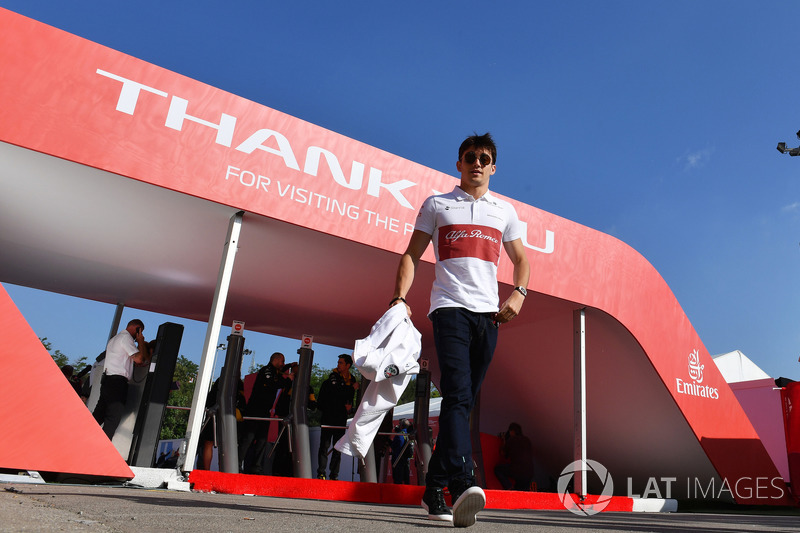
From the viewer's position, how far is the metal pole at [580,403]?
7.06m

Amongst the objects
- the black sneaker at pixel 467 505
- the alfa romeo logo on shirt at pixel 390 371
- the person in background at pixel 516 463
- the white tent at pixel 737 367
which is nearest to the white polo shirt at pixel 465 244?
the alfa romeo logo on shirt at pixel 390 371

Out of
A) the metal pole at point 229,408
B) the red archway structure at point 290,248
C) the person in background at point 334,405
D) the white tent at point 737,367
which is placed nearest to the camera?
the red archway structure at point 290,248

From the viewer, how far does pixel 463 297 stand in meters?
2.54

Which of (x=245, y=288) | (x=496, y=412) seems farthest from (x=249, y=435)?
(x=496, y=412)

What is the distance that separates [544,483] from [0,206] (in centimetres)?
1020

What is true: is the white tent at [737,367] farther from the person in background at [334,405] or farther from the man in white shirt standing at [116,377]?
the man in white shirt standing at [116,377]

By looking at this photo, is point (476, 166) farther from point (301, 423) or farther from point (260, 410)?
point (260, 410)

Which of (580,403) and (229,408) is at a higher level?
(580,403)

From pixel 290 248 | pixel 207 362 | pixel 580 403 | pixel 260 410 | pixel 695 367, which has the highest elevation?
pixel 290 248

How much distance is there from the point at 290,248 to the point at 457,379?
4351 mm

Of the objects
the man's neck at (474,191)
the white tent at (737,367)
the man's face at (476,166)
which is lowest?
the man's neck at (474,191)

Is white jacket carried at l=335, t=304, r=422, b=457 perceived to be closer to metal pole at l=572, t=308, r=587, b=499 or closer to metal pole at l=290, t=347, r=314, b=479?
metal pole at l=290, t=347, r=314, b=479

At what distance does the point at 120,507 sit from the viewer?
2.21 m

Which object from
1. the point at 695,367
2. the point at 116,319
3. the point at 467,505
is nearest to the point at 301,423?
the point at 116,319
